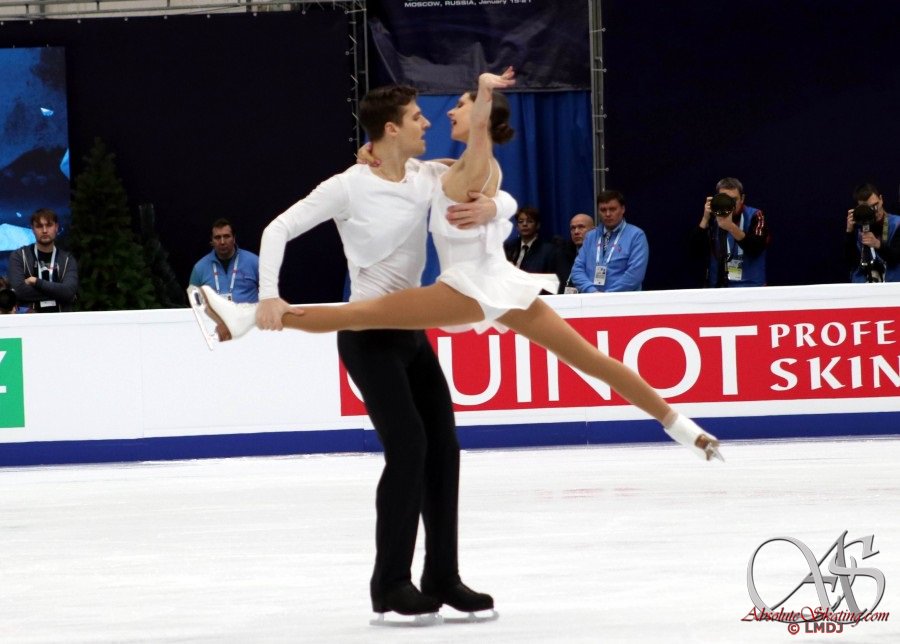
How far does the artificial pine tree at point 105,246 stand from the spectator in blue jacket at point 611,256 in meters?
3.05

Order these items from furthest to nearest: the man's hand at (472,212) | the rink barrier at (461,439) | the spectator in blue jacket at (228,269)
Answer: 1. the spectator in blue jacket at (228,269)
2. the rink barrier at (461,439)
3. the man's hand at (472,212)

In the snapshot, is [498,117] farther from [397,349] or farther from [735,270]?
[735,270]

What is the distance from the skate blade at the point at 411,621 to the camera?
12.3ft

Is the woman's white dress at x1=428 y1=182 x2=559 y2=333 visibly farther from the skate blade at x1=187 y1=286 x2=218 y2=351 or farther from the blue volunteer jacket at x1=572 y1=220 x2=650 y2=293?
the blue volunteer jacket at x1=572 y1=220 x2=650 y2=293

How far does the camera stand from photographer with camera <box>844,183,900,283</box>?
851 cm

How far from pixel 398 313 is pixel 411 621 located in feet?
2.58

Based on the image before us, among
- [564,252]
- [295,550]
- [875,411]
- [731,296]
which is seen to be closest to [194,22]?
[564,252]

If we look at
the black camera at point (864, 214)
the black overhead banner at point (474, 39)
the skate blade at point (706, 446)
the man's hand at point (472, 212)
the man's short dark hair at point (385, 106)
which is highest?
the black overhead banner at point (474, 39)

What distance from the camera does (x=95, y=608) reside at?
162 inches

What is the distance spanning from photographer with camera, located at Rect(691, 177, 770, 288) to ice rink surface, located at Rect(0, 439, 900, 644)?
128 centimetres

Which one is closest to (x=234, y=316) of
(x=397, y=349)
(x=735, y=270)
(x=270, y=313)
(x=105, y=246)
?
(x=270, y=313)

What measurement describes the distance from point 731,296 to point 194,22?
15.3ft

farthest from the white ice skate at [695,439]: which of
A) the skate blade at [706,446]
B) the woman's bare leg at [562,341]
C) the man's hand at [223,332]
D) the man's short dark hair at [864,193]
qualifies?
the man's short dark hair at [864,193]

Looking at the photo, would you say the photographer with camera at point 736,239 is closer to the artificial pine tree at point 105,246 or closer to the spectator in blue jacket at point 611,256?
the spectator in blue jacket at point 611,256
